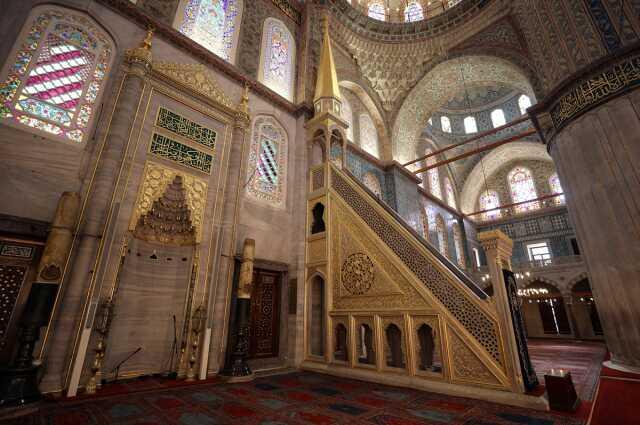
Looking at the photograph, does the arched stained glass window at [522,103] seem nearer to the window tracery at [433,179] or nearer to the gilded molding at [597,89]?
the window tracery at [433,179]

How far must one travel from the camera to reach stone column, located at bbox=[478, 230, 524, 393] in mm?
3014

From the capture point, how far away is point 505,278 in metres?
3.41

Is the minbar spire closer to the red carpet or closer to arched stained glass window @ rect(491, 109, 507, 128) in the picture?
the red carpet

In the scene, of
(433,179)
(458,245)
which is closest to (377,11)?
(433,179)

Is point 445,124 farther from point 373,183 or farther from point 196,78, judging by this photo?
point 196,78

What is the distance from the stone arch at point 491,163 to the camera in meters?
16.5

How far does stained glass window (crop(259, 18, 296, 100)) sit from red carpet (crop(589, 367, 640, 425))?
7.41 metres

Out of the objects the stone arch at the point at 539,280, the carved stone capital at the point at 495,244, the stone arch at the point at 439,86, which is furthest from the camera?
the stone arch at the point at 539,280

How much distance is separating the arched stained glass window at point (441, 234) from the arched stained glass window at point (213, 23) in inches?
435

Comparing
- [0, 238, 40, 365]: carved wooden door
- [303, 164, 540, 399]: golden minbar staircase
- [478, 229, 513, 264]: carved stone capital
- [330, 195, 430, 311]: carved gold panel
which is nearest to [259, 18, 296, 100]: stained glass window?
[303, 164, 540, 399]: golden minbar staircase

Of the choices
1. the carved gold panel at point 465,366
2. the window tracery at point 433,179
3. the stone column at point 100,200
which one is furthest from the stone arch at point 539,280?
the stone column at point 100,200

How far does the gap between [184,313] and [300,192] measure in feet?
10.8

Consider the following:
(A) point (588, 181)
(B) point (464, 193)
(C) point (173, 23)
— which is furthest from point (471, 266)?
(C) point (173, 23)

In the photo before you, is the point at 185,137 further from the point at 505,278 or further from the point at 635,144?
the point at 635,144
